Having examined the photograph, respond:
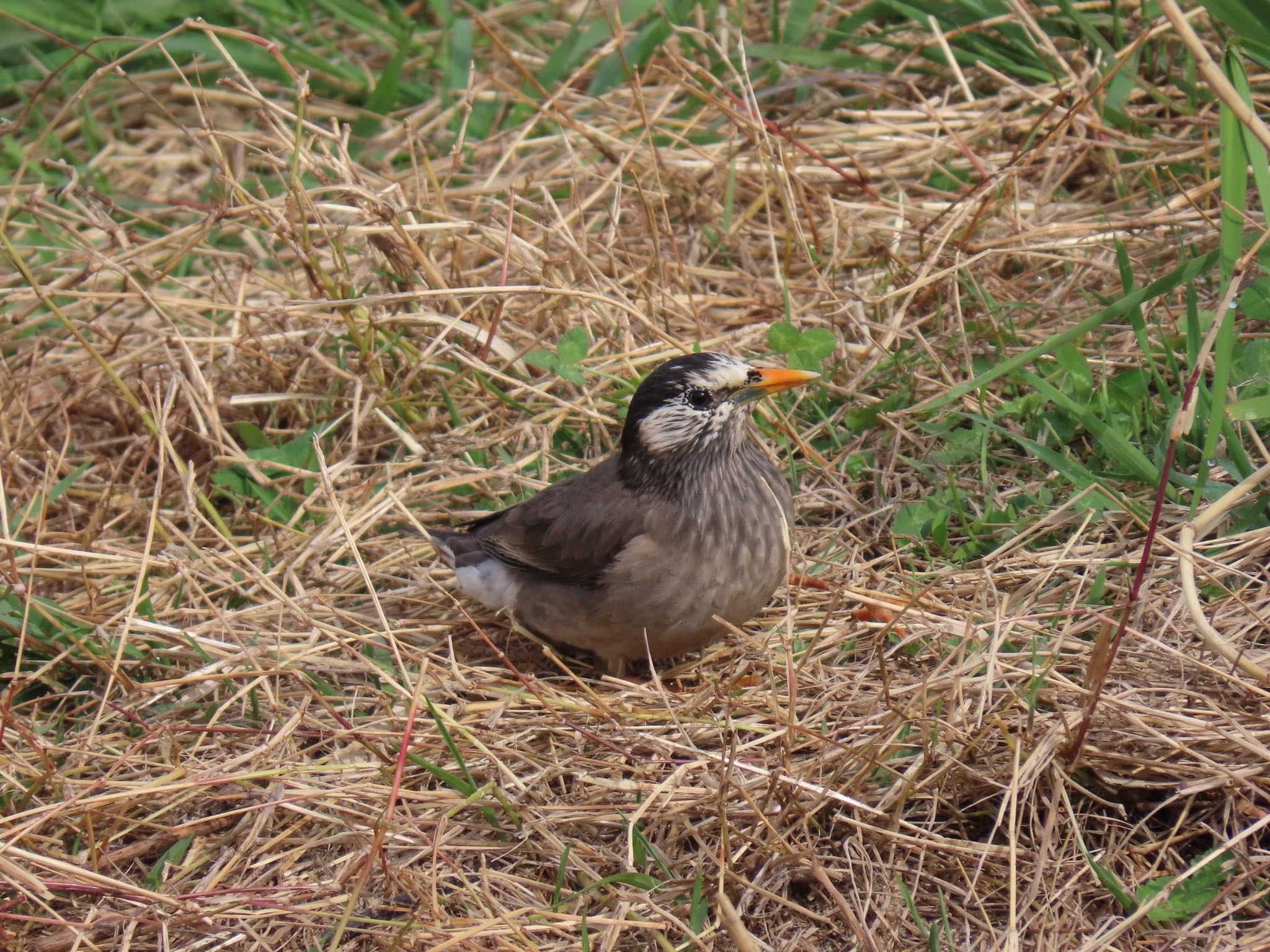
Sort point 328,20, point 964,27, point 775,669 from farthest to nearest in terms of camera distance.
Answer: point 328,20, point 964,27, point 775,669

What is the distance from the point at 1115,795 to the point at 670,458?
166 cm

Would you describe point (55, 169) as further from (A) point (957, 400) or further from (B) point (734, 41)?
(A) point (957, 400)

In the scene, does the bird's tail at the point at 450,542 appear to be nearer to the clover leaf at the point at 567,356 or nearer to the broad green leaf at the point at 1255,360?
the clover leaf at the point at 567,356

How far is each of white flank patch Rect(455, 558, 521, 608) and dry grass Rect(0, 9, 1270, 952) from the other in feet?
0.63

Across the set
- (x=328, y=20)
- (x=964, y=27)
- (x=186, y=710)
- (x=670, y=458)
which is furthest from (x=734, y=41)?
(x=186, y=710)

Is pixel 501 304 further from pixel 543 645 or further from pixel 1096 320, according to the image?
pixel 1096 320

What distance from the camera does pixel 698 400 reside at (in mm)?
4129

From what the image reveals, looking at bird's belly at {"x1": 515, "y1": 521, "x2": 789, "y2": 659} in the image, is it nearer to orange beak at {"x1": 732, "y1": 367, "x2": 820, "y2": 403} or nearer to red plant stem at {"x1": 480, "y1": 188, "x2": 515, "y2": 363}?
orange beak at {"x1": 732, "y1": 367, "x2": 820, "y2": 403}

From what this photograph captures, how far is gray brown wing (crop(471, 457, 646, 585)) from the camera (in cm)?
417

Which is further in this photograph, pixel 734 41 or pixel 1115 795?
pixel 734 41

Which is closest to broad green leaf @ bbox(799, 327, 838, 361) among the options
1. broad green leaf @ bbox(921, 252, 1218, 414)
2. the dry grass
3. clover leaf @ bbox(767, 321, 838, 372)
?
clover leaf @ bbox(767, 321, 838, 372)

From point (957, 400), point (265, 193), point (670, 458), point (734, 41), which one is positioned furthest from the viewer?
point (734, 41)

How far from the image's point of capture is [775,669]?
152 inches

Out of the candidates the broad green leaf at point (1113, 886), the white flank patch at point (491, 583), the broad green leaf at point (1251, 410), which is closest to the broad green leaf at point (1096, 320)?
the broad green leaf at point (1251, 410)
